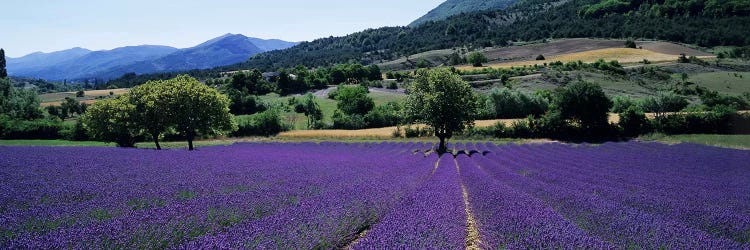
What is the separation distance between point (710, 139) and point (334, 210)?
36.4 m

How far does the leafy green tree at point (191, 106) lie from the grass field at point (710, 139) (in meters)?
34.7

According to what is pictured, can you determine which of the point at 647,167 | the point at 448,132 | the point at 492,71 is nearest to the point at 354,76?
the point at 492,71

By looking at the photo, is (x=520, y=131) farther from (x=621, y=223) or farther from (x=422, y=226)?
(x=422, y=226)

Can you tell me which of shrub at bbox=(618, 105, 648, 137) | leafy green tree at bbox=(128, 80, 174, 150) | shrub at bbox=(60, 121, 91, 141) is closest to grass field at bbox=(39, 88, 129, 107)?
shrub at bbox=(60, 121, 91, 141)

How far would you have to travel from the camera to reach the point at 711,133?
38094 millimetres

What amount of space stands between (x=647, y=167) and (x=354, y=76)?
87.0 m

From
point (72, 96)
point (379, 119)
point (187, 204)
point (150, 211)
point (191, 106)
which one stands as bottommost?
point (379, 119)

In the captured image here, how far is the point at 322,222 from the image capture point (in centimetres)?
724

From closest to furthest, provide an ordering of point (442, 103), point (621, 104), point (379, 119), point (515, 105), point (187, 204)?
point (187, 204), point (442, 103), point (621, 104), point (515, 105), point (379, 119)

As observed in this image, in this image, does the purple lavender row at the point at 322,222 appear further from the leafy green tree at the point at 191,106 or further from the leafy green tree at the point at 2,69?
the leafy green tree at the point at 2,69

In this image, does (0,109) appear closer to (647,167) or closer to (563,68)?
Result: (647,167)

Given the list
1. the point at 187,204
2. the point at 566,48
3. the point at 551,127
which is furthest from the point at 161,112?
the point at 566,48

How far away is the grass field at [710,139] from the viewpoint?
30.1 metres

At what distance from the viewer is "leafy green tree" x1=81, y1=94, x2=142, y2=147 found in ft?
102
